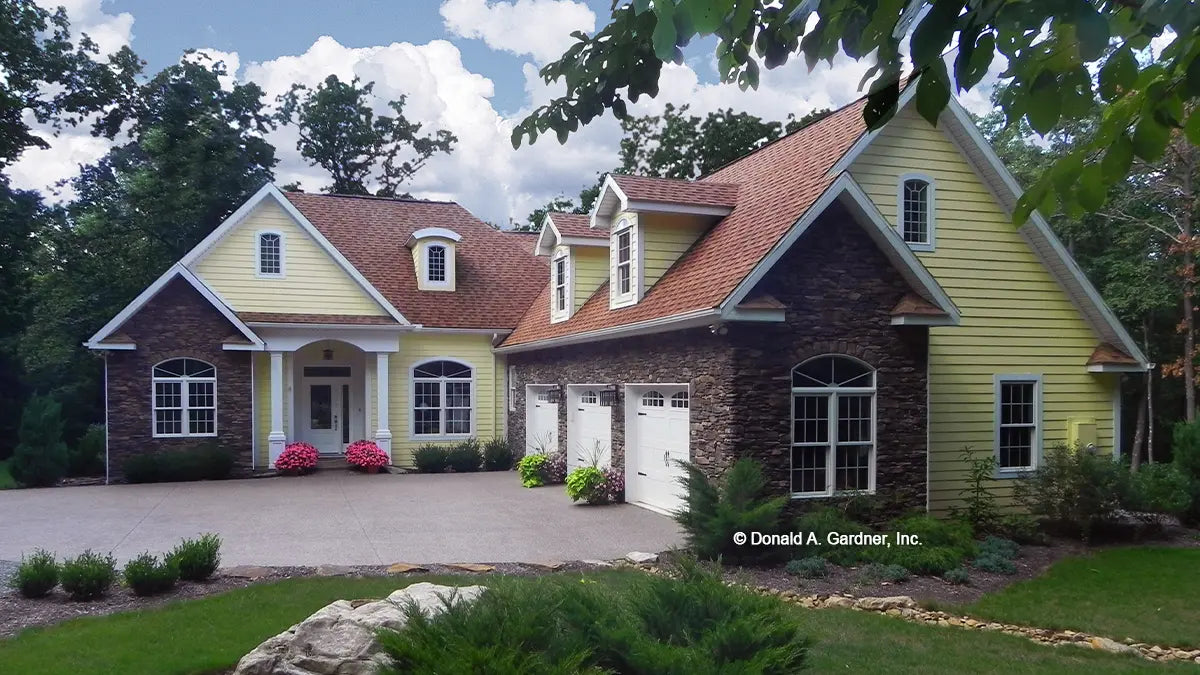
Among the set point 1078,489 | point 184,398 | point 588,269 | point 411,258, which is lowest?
point 1078,489

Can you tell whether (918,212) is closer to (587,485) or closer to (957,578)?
(957,578)

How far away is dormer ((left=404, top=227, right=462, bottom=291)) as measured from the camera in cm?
2469

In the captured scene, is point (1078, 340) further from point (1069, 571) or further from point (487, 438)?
point (487, 438)

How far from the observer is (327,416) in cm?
2439

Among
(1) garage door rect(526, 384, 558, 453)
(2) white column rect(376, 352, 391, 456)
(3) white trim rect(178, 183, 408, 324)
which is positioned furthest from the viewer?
(2) white column rect(376, 352, 391, 456)

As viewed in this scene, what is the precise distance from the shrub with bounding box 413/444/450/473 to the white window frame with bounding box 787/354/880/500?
11.4 meters

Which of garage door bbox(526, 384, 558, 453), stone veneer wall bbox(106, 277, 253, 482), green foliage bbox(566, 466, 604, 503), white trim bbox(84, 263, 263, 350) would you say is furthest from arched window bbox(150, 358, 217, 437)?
green foliage bbox(566, 466, 604, 503)

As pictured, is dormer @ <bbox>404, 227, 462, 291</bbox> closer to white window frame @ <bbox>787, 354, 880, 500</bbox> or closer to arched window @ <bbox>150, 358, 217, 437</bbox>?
arched window @ <bbox>150, 358, 217, 437</bbox>

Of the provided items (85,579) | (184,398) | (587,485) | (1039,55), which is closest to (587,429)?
(587,485)

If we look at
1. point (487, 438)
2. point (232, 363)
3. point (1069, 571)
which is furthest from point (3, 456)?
point (1069, 571)

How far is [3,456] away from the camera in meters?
30.1

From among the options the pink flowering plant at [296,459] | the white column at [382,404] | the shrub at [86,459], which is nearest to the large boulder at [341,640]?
the pink flowering plant at [296,459]

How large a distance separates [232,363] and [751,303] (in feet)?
45.4

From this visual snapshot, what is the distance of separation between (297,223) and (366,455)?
590 cm
